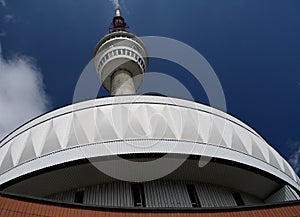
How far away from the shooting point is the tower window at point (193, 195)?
1432 cm

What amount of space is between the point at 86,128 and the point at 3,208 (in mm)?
5872

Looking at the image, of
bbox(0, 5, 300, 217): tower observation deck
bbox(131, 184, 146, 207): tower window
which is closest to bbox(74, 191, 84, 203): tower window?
bbox(0, 5, 300, 217): tower observation deck

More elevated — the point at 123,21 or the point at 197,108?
the point at 123,21

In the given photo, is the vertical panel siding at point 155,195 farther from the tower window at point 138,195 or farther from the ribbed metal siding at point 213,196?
the tower window at point 138,195

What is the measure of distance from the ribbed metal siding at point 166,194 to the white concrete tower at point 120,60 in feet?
37.9

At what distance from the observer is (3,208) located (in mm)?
8977

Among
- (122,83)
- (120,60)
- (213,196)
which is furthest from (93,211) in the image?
(120,60)

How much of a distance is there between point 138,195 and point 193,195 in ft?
8.55

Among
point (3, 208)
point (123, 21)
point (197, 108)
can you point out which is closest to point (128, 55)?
point (123, 21)

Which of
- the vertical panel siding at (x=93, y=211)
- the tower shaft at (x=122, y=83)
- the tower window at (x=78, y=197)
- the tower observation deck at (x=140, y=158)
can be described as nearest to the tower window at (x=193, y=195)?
the tower observation deck at (x=140, y=158)

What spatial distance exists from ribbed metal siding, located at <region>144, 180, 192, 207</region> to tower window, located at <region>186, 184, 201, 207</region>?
23cm

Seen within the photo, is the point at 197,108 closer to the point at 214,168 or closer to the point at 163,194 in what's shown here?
the point at 214,168

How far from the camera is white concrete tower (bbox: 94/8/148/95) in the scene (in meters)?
26.6

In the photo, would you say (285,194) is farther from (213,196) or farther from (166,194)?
(166,194)
